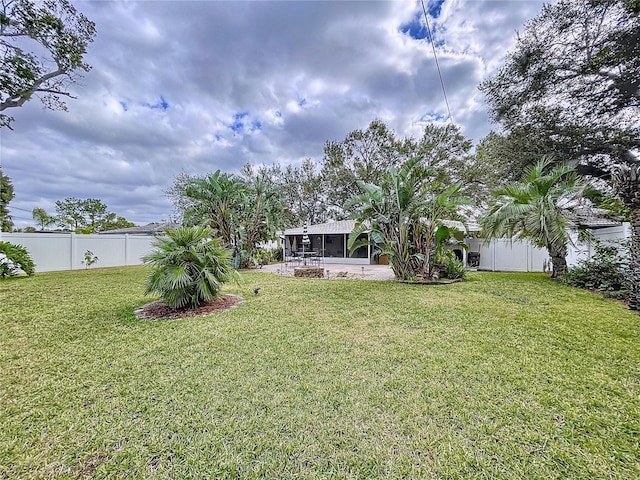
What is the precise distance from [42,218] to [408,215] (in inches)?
1815

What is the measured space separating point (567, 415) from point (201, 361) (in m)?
3.95

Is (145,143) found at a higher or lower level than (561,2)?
lower

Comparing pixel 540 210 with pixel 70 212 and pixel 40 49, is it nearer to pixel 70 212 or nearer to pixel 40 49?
pixel 40 49

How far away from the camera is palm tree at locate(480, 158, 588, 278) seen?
7.63 metres

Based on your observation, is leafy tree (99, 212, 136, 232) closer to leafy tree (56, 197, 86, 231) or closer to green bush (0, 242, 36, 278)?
leafy tree (56, 197, 86, 231)

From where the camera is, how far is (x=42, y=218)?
34.5 m

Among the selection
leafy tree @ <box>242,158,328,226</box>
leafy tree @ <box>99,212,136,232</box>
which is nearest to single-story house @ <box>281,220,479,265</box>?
leafy tree @ <box>242,158,328,226</box>

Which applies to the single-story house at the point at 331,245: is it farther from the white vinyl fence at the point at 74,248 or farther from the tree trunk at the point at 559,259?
the tree trunk at the point at 559,259

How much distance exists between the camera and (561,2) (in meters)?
10.0

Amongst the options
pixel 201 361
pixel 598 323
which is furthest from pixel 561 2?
pixel 201 361

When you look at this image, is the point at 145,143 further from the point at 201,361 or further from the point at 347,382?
the point at 347,382

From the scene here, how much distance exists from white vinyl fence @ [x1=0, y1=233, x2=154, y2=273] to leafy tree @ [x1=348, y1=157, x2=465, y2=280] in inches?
414


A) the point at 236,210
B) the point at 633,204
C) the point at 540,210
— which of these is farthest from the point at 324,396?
the point at 236,210

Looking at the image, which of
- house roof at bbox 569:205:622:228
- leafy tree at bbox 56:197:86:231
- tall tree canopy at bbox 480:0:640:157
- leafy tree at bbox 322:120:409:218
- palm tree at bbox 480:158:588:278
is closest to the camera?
palm tree at bbox 480:158:588:278
